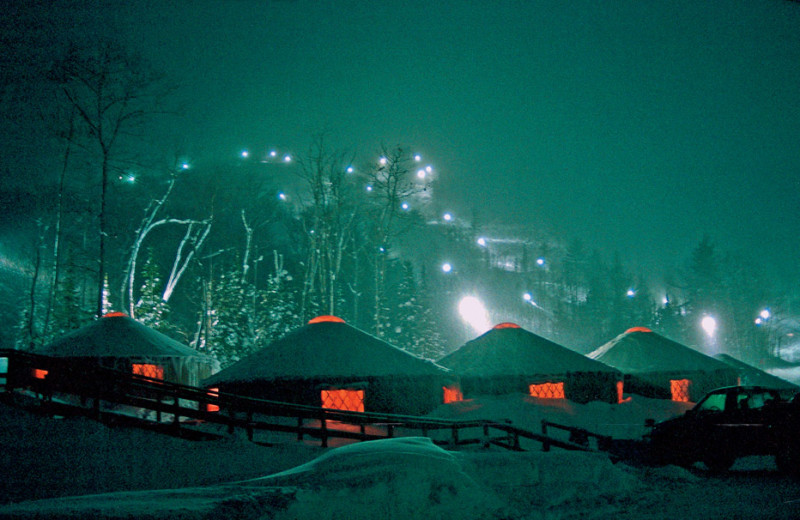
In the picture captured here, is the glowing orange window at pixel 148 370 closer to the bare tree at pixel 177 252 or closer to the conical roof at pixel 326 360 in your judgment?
the bare tree at pixel 177 252

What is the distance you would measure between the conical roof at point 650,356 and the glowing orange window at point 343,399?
17.0 m

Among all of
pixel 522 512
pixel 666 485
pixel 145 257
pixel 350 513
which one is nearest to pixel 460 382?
pixel 666 485

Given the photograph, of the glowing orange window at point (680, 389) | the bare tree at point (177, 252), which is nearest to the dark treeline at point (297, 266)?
the bare tree at point (177, 252)

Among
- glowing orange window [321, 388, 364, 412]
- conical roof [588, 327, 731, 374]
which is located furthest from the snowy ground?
conical roof [588, 327, 731, 374]

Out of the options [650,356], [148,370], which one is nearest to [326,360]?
[148,370]

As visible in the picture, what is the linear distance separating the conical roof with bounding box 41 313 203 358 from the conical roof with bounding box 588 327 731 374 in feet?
72.9

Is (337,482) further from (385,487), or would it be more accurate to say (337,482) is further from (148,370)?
(148,370)

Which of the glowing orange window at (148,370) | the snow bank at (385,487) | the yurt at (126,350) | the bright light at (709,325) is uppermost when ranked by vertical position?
the bright light at (709,325)

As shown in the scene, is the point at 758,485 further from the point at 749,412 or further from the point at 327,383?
the point at 327,383

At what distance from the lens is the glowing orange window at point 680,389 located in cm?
2902

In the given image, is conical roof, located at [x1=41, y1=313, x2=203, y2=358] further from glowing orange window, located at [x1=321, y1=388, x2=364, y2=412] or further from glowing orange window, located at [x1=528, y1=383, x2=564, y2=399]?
glowing orange window, located at [x1=528, y1=383, x2=564, y2=399]

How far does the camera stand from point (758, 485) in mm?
8242

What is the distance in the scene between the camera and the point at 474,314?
63.1 m

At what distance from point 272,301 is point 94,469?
2796 centimetres
